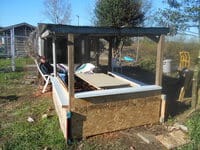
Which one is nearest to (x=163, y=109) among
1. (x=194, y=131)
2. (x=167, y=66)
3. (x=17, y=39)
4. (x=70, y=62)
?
(x=194, y=131)

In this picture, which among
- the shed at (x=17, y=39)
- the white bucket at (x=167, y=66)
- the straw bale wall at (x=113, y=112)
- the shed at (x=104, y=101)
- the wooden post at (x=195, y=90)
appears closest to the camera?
the shed at (x=104, y=101)

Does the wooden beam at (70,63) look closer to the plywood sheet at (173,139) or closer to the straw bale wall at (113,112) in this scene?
the straw bale wall at (113,112)

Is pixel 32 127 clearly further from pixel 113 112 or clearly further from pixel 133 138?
pixel 133 138

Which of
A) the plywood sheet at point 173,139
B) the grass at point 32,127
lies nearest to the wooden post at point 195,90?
the plywood sheet at point 173,139

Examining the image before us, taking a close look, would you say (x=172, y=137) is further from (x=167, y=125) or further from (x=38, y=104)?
(x=38, y=104)

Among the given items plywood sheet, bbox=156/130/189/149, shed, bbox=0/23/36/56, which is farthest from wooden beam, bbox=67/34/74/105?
shed, bbox=0/23/36/56

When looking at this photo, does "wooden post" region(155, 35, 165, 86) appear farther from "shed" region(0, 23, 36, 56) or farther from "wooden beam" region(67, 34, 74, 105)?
"shed" region(0, 23, 36, 56)

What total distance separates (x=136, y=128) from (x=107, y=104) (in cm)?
91

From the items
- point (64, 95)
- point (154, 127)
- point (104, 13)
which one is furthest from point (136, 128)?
point (104, 13)

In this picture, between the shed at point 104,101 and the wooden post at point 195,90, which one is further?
the wooden post at point 195,90

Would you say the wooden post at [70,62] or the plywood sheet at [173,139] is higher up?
the wooden post at [70,62]

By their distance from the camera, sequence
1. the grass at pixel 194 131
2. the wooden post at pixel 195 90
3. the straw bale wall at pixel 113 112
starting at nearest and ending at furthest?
1. the grass at pixel 194 131
2. the straw bale wall at pixel 113 112
3. the wooden post at pixel 195 90

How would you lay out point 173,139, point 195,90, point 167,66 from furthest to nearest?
point 167,66
point 195,90
point 173,139

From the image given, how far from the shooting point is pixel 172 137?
4.39m
